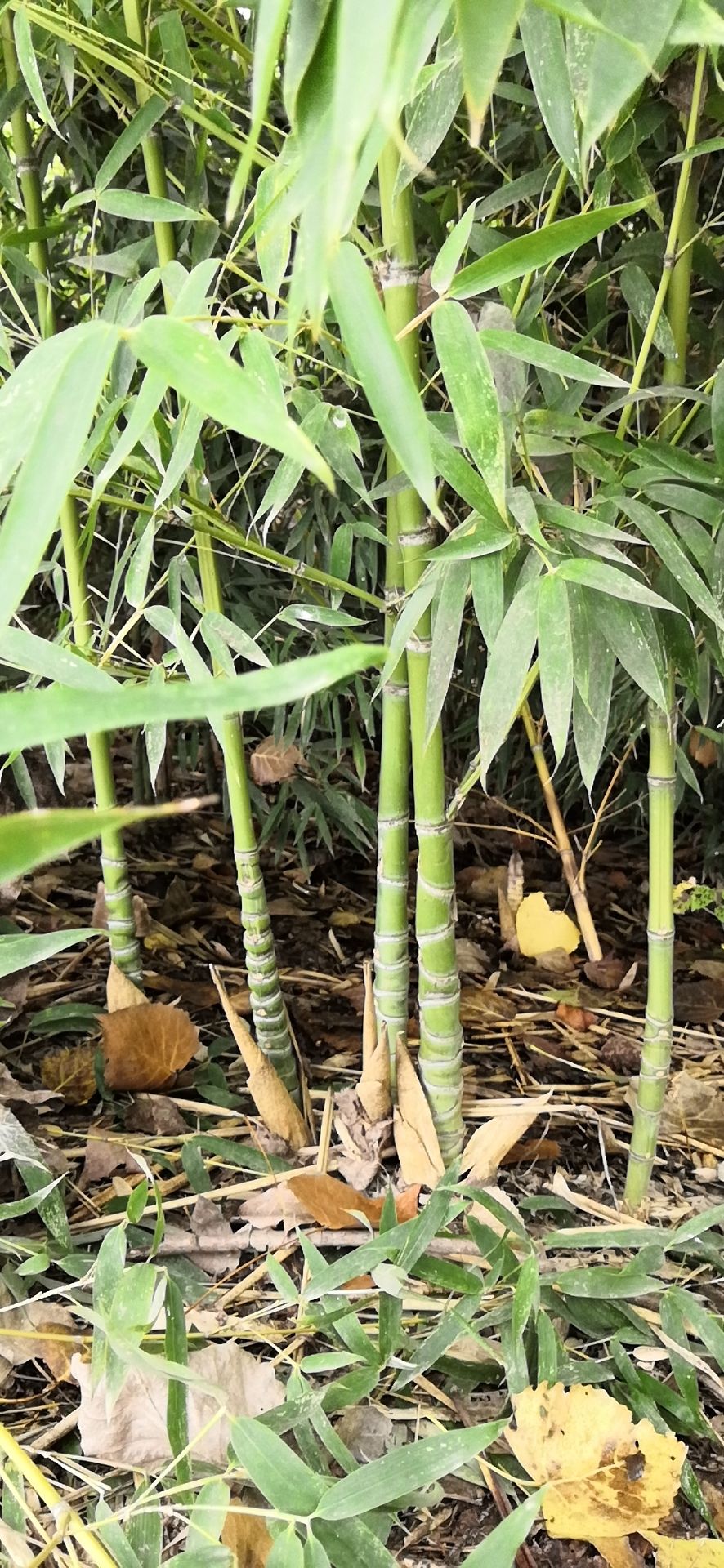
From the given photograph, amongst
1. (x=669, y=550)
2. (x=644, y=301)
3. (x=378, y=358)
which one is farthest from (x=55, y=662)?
(x=644, y=301)

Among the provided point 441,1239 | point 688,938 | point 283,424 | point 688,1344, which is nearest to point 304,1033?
point 441,1239

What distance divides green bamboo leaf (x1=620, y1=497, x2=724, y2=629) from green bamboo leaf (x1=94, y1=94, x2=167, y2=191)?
1.42 ft

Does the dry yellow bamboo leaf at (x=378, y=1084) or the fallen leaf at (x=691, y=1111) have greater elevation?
the dry yellow bamboo leaf at (x=378, y=1084)

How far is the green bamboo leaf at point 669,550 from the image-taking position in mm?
608

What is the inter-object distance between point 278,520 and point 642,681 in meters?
0.77

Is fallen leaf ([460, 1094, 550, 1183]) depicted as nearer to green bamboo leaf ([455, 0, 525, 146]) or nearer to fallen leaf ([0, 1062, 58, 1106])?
fallen leaf ([0, 1062, 58, 1106])

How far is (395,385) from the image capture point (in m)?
0.38

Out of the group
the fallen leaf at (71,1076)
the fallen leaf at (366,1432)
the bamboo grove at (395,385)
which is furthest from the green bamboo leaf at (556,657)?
the fallen leaf at (71,1076)

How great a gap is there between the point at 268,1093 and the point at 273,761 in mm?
503

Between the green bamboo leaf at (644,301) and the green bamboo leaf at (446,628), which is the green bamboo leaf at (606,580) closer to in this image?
the green bamboo leaf at (446,628)

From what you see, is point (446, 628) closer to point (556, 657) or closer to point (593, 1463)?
point (556, 657)

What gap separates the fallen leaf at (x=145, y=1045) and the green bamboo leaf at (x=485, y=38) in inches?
30.1

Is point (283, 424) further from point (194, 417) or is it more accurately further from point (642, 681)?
point (642, 681)

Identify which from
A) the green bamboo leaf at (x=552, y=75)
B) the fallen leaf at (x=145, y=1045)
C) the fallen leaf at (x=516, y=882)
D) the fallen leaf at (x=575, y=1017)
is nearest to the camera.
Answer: the green bamboo leaf at (x=552, y=75)
